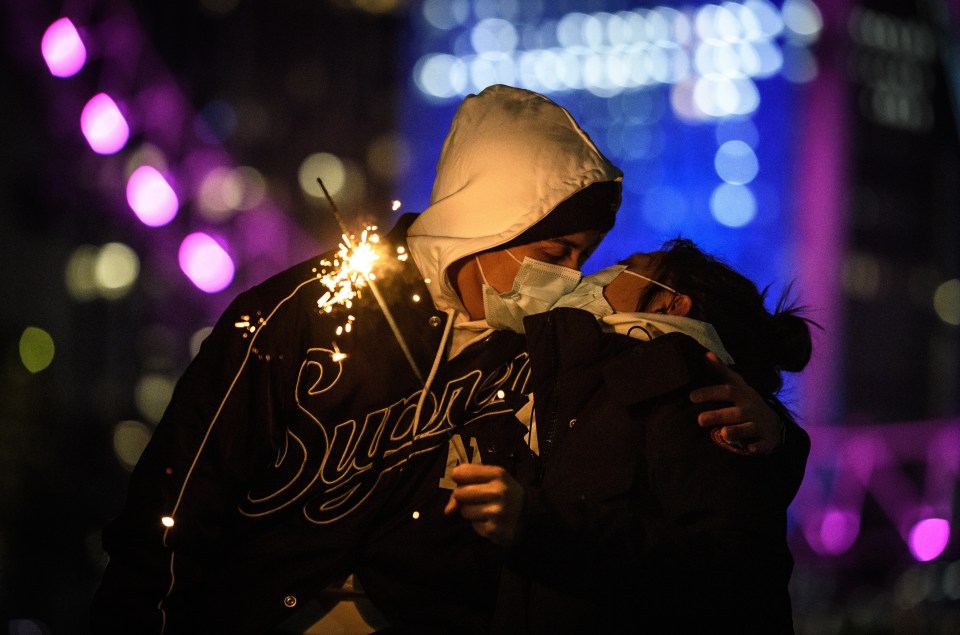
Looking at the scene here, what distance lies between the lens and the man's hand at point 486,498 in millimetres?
2113

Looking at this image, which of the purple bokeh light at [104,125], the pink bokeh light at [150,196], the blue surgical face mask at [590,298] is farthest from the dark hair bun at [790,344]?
the pink bokeh light at [150,196]

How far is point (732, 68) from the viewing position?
1700 centimetres

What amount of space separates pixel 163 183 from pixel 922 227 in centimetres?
2048

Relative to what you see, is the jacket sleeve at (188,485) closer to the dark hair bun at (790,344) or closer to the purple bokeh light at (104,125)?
the dark hair bun at (790,344)

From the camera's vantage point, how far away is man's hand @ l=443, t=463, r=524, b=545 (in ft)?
6.93

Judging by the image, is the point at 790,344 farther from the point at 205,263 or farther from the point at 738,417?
the point at 205,263

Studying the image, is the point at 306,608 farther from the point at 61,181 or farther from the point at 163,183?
the point at 61,181

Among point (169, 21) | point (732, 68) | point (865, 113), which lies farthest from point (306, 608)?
point (865, 113)

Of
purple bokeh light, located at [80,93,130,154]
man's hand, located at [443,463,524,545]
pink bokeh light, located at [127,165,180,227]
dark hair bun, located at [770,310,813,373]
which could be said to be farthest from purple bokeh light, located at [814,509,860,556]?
man's hand, located at [443,463,524,545]

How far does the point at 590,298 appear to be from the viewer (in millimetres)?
2996

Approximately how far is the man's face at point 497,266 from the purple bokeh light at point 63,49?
5629 millimetres

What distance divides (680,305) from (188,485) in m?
1.39

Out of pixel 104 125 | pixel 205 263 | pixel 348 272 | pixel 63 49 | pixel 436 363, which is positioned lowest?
pixel 436 363

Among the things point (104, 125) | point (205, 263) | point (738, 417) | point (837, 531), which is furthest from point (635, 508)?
point (837, 531)
